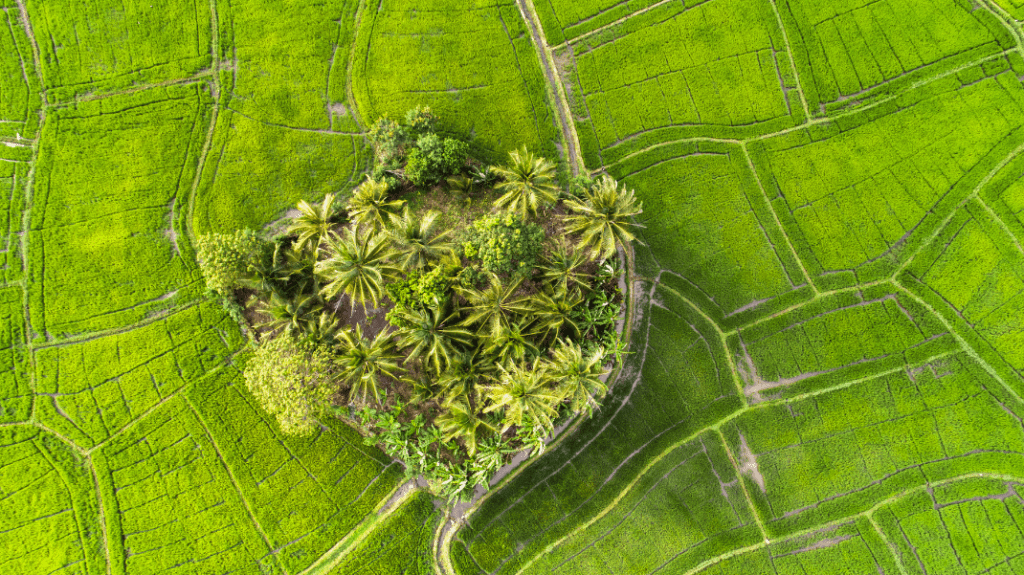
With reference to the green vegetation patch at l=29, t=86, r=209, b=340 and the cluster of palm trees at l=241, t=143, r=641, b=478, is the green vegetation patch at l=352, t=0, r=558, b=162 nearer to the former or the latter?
the cluster of palm trees at l=241, t=143, r=641, b=478

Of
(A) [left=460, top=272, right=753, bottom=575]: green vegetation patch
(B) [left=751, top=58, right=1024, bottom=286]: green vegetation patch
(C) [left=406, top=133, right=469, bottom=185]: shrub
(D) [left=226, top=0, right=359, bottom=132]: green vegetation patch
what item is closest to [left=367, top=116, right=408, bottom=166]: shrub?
(C) [left=406, top=133, right=469, bottom=185]: shrub

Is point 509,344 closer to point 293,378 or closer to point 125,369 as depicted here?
point 293,378

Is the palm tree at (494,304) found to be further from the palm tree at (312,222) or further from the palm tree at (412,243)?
the palm tree at (312,222)

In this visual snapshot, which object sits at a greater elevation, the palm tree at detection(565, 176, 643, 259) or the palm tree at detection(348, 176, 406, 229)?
the palm tree at detection(348, 176, 406, 229)

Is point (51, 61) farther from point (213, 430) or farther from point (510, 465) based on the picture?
point (510, 465)

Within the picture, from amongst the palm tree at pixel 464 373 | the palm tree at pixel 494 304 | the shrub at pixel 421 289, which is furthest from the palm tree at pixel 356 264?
the palm tree at pixel 464 373

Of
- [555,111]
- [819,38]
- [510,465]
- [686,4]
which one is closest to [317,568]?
[510,465]
